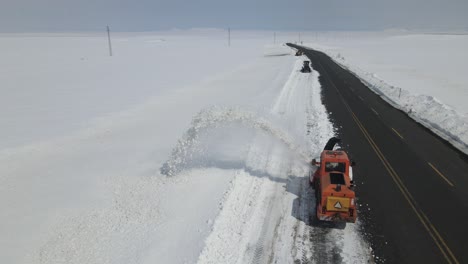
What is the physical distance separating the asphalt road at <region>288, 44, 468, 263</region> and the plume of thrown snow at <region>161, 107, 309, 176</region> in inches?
158

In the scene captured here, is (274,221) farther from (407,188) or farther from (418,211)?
(407,188)

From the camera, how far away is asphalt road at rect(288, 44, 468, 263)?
36.2ft

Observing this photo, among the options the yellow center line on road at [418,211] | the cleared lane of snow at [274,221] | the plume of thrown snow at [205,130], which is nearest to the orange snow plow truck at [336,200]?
the cleared lane of snow at [274,221]

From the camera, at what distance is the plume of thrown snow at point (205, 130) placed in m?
16.6

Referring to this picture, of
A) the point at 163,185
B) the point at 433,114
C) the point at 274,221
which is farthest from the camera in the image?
the point at 433,114

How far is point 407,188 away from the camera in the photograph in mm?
14695

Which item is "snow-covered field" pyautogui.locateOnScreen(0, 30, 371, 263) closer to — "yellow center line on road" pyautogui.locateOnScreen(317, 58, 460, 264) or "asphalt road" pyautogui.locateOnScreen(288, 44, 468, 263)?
"asphalt road" pyautogui.locateOnScreen(288, 44, 468, 263)

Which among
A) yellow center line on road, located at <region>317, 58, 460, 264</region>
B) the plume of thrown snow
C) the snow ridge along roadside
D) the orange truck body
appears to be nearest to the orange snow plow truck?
the orange truck body

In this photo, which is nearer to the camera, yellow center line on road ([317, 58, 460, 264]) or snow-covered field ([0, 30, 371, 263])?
yellow center line on road ([317, 58, 460, 264])

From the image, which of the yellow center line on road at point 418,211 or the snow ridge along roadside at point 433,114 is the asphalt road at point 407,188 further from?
the snow ridge along roadside at point 433,114

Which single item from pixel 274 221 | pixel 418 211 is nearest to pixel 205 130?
pixel 274 221

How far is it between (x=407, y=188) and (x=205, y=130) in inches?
395

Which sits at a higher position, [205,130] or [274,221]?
[205,130]

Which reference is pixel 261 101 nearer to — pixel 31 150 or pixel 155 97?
pixel 155 97
